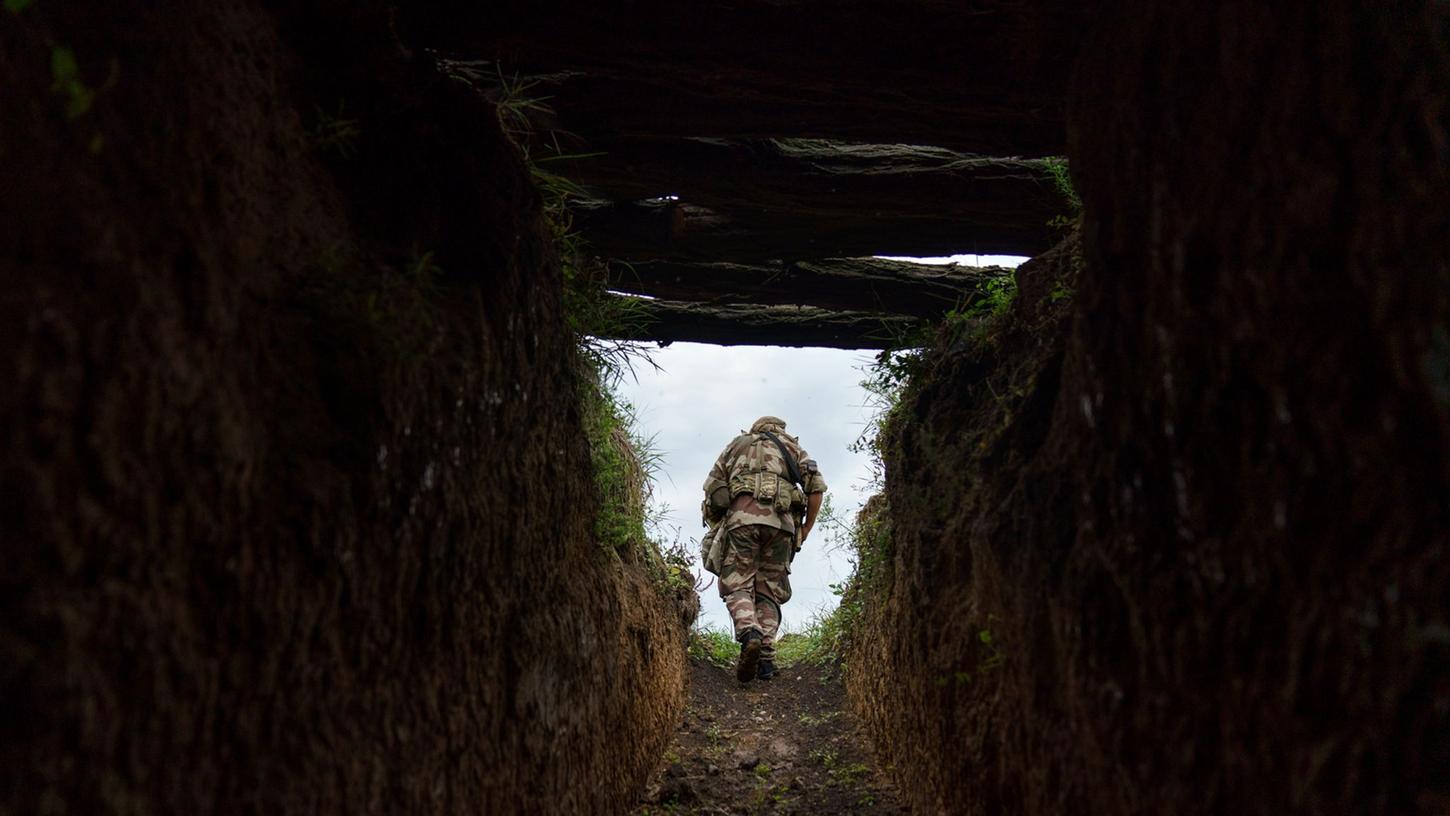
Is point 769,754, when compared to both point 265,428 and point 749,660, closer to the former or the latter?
point 749,660

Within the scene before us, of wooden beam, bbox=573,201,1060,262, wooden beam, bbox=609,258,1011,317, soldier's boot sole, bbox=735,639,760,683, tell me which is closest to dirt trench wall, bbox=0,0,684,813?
wooden beam, bbox=573,201,1060,262

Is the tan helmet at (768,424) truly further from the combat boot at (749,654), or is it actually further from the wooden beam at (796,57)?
the wooden beam at (796,57)

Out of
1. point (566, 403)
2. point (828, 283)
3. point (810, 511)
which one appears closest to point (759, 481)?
point (810, 511)

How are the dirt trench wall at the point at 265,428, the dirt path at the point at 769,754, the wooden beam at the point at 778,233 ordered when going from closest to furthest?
1. the dirt trench wall at the point at 265,428
2. the wooden beam at the point at 778,233
3. the dirt path at the point at 769,754

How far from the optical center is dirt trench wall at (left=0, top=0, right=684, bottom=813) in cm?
140

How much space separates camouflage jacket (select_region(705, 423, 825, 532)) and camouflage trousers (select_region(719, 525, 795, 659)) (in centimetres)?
11

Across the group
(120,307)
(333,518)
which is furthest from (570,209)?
(120,307)

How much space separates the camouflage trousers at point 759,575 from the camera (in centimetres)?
786

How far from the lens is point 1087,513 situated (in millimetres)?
2268

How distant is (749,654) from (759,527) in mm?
1138

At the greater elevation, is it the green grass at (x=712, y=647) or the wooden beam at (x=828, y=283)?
the wooden beam at (x=828, y=283)

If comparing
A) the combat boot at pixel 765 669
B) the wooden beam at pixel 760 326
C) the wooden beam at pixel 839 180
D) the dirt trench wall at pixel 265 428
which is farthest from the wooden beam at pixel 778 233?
→ the combat boot at pixel 765 669

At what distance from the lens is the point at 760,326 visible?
6.45 m

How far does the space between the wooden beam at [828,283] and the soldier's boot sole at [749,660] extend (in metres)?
3.03
